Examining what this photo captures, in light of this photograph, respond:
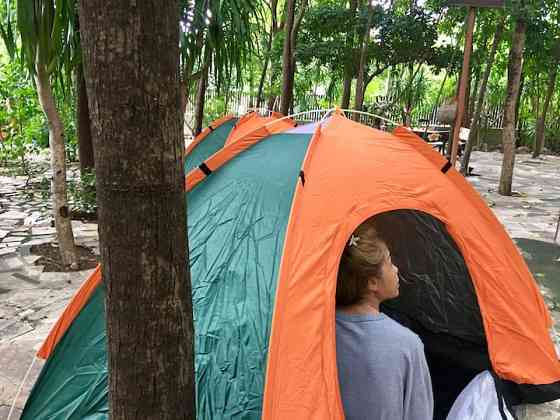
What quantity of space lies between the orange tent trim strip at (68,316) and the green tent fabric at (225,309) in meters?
0.03

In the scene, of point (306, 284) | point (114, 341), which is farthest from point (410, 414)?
point (114, 341)

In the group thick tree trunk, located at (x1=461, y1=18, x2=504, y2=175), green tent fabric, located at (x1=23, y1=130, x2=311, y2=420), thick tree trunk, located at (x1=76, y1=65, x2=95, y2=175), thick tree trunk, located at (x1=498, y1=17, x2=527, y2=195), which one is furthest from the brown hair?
thick tree trunk, located at (x1=461, y1=18, x2=504, y2=175)

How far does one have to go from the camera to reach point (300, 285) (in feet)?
6.66

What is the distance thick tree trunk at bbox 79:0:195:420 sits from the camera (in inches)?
38.9

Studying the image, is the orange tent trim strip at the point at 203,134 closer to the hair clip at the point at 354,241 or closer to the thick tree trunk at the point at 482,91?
the hair clip at the point at 354,241

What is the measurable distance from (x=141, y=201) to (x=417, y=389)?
1.16 m

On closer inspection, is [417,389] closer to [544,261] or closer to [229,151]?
[229,151]

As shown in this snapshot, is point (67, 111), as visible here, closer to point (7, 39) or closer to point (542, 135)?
point (7, 39)

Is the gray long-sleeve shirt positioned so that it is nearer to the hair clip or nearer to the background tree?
the hair clip

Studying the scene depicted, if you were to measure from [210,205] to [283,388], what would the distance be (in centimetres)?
102

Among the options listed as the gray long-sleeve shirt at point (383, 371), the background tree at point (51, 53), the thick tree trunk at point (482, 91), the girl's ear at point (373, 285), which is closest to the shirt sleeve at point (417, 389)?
the gray long-sleeve shirt at point (383, 371)

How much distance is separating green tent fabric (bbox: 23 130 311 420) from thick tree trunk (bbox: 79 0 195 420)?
34.8 inches

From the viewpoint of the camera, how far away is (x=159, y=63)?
1008 millimetres

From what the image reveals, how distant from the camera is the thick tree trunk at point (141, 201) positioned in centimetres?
99
